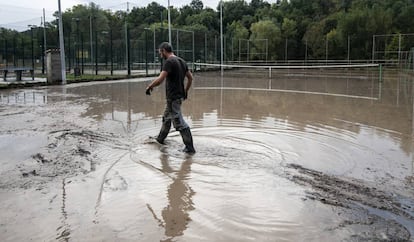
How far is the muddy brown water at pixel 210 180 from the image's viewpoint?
3697mm

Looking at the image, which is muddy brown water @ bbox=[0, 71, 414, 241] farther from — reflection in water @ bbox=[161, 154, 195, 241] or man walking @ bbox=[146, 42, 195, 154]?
man walking @ bbox=[146, 42, 195, 154]

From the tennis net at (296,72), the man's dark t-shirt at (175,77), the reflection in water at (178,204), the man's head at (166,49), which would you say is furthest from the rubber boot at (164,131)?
the tennis net at (296,72)

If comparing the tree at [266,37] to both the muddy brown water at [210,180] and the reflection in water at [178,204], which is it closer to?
the muddy brown water at [210,180]

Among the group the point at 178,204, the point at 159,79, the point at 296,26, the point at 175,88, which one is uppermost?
the point at 296,26

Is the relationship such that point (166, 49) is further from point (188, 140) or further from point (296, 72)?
point (296, 72)

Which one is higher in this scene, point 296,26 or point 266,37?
point 296,26

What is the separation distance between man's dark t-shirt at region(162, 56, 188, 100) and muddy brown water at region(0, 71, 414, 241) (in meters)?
0.82

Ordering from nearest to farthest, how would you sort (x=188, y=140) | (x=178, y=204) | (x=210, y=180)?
1. (x=178, y=204)
2. (x=210, y=180)
3. (x=188, y=140)

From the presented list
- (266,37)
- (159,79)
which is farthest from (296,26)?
(159,79)

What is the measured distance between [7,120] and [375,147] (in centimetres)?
729

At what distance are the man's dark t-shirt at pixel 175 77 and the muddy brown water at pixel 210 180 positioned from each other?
32.3 inches

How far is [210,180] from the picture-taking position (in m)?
5.00

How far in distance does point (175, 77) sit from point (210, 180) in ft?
6.55

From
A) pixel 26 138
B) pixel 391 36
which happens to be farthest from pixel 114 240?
pixel 391 36
